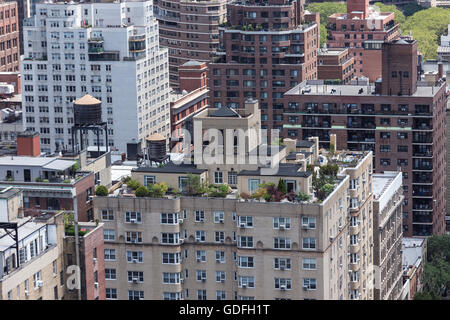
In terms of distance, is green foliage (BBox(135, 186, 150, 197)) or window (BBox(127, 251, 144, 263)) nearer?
green foliage (BBox(135, 186, 150, 197))

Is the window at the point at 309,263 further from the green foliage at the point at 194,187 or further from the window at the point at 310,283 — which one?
the green foliage at the point at 194,187

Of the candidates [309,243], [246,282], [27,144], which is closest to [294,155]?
[309,243]

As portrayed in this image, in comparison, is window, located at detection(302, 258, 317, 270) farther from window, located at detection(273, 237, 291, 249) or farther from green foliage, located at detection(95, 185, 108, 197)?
green foliage, located at detection(95, 185, 108, 197)

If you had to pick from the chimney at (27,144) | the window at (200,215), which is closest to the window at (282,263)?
the window at (200,215)

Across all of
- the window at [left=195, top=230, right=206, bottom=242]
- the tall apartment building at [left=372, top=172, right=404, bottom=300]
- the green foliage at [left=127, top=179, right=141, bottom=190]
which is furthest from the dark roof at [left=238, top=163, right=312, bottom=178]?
the tall apartment building at [left=372, top=172, right=404, bottom=300]

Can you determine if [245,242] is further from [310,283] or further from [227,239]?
[310,283]

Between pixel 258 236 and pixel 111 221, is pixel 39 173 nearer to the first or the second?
pixel 111 221
